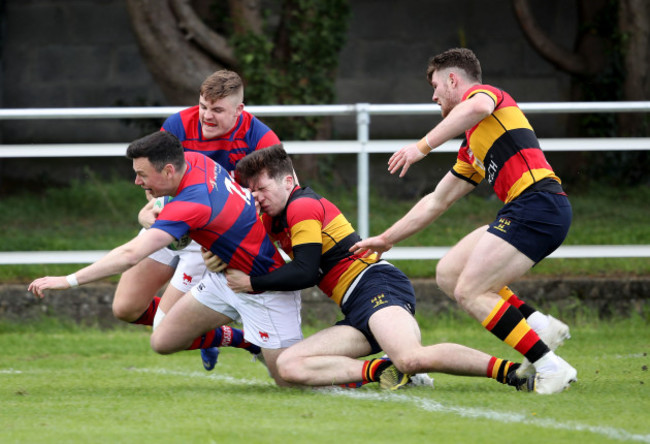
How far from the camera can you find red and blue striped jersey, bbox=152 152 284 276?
4.79 metres

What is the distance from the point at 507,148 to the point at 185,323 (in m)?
1.98

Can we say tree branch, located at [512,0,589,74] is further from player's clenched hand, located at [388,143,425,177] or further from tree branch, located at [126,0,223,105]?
player's clenched hand, located at [388,143,425,177]

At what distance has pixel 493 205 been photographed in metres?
10.5

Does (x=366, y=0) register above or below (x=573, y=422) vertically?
above

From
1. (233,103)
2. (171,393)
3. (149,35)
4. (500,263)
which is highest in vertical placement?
(149,35)

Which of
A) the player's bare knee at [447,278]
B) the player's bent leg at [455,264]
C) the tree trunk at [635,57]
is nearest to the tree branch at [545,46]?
the tree trunk at [635,57]

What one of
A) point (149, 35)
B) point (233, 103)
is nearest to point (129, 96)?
point (149, 35)

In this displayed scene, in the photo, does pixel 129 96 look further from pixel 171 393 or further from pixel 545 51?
pixel 171 393

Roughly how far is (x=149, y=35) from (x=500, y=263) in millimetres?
5882

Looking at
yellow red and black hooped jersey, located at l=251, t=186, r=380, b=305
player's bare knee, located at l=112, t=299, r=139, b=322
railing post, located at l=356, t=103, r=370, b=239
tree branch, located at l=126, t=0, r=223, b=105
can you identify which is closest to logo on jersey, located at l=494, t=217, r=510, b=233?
yellow red and black hooped jersey, located at l=251, t=186, r=380, b=305

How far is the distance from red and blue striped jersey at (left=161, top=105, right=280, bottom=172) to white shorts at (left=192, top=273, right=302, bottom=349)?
0.79 metres

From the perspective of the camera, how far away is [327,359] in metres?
4.99

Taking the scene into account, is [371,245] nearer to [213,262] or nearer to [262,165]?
[262,165]

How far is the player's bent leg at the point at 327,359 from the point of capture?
496 centimetres
